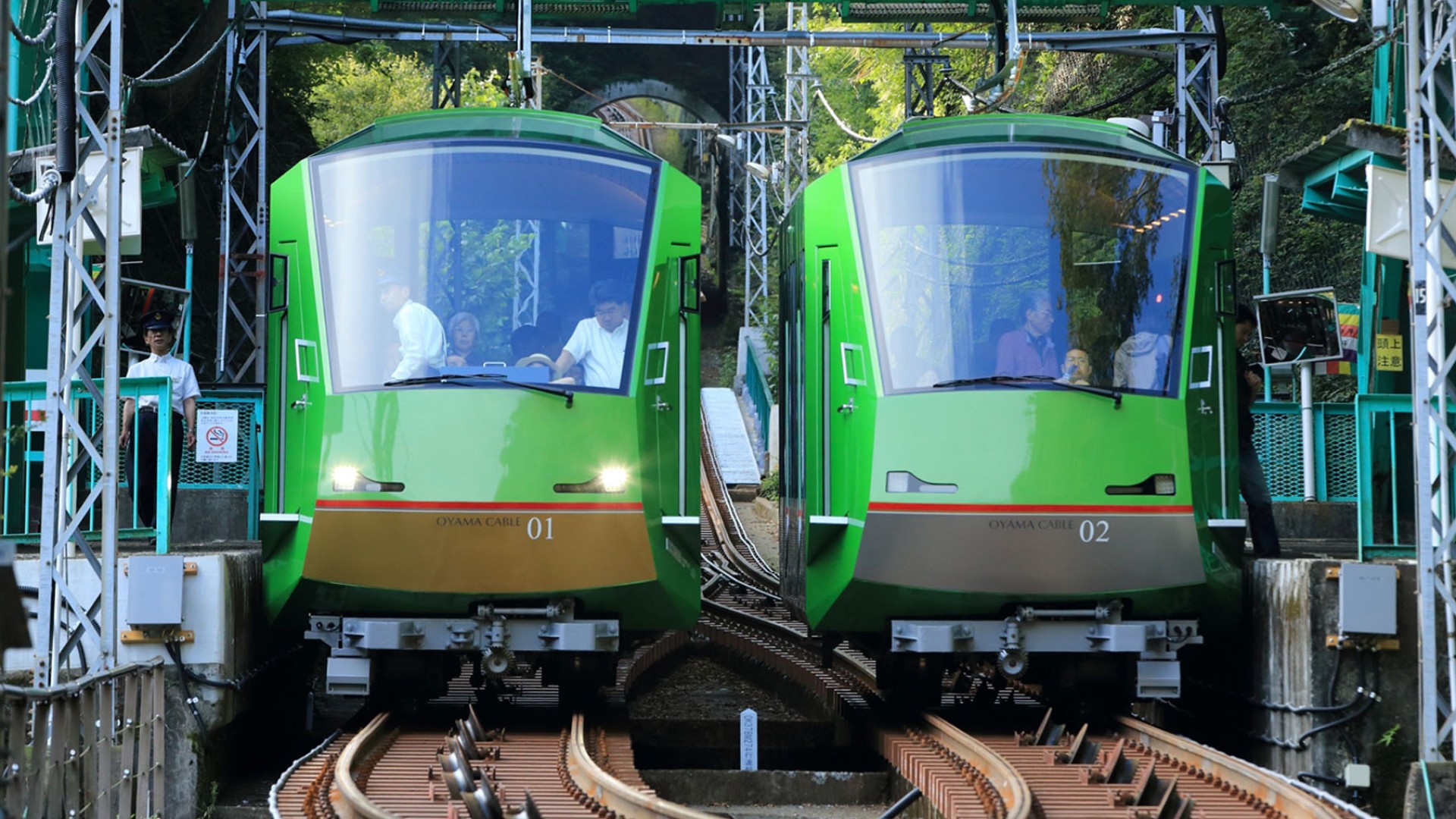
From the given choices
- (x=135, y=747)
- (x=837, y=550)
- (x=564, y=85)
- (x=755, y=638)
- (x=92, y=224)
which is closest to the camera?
(x=135, y=747)

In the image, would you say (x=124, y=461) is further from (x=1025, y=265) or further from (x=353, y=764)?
(x=1025, y=265)

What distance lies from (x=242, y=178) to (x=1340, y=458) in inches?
419

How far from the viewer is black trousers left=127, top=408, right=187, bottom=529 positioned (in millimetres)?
11039

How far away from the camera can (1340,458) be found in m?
14.2

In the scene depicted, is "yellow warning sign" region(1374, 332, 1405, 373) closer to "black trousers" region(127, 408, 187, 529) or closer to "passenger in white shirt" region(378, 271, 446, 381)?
"passenger in white shirt" region(378, 271, 446, 381)

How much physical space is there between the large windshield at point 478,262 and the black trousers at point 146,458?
1.92 meters

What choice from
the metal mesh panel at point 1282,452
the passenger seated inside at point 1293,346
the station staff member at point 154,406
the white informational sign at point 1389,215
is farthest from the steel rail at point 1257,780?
the station staff member at point 154,406

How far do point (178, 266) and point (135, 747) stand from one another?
1242 cm

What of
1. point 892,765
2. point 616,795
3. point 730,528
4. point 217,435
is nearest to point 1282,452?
point 892,765

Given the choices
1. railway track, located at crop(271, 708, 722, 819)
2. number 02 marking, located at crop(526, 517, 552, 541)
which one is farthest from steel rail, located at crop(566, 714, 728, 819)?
number 02 marking, located at crop(526, 517, 552, 541)

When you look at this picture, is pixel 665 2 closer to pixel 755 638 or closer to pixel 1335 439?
pixel 755 638

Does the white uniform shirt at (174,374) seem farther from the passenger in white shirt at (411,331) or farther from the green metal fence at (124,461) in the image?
the passenger in white shirt at (411,331)

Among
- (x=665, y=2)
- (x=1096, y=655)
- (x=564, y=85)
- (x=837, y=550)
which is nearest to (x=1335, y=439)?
(x=1096, y=655)

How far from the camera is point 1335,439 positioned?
1402 centimetres
